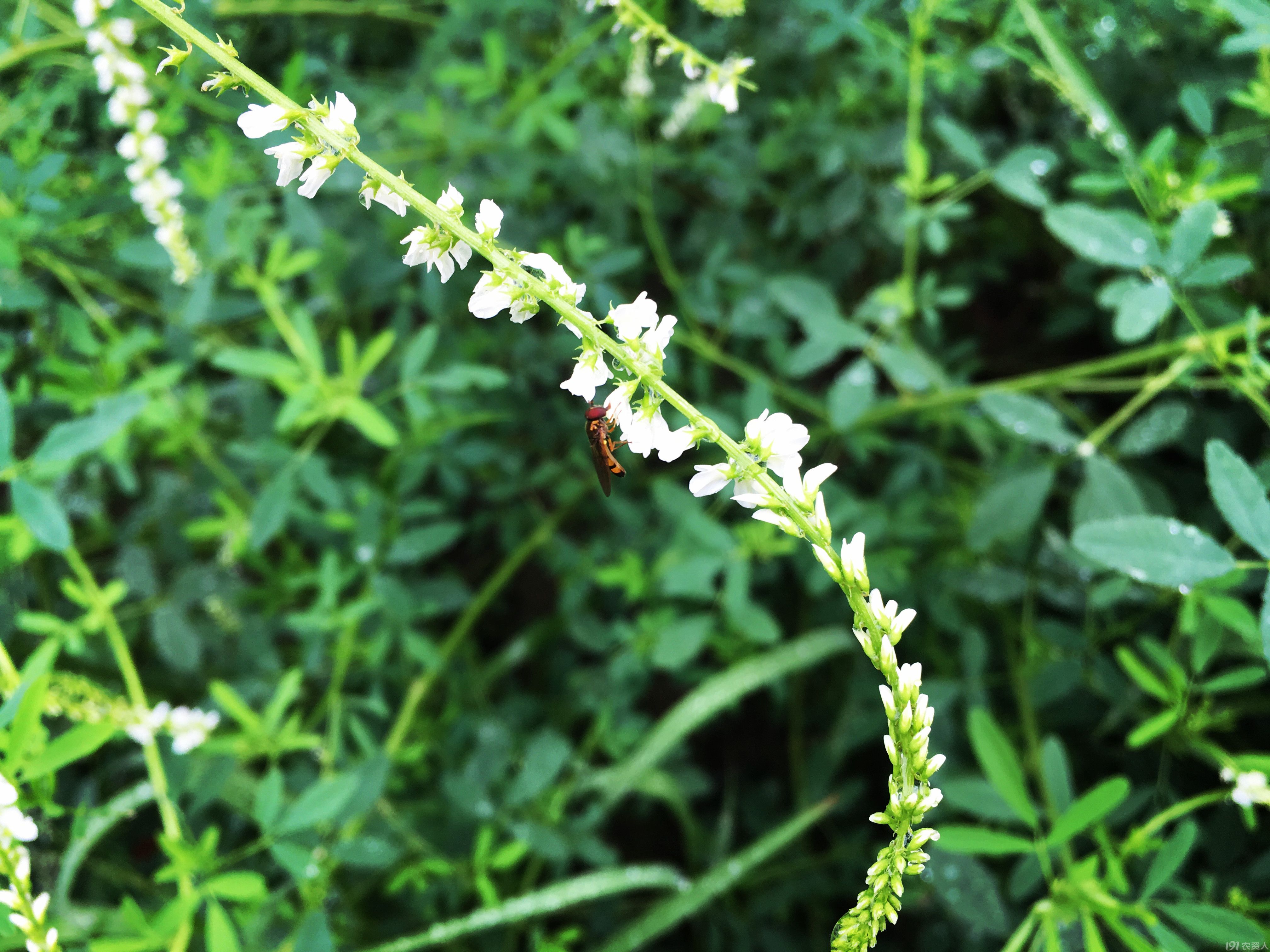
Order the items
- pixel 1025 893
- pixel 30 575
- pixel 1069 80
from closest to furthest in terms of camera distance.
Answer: pixel 1025 893, pixel 1069 80, pixel 30 575

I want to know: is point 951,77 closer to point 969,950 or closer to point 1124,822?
point 1124,822

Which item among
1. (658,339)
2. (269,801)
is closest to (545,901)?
(269,801)

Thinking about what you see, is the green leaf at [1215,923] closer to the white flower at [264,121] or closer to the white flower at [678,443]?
the white flower at [678,443]

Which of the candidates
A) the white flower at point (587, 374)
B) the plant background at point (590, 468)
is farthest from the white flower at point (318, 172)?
the plant background at point (590, 468)

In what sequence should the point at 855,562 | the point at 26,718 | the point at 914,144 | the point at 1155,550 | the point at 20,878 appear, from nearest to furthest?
the point at 855,562 < the point at 20,878 < the point at 26,718 < the point at 1155,550 < the point at 914,144

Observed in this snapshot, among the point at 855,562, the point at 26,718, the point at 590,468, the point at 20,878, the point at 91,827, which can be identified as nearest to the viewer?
the point at 855,562

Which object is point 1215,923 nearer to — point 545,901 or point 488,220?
point 545,901

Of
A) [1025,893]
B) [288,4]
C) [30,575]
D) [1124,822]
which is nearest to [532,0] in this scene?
[288,4]
